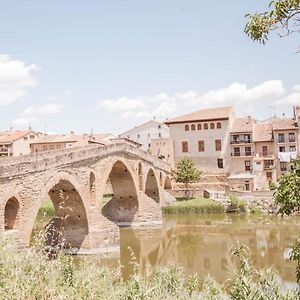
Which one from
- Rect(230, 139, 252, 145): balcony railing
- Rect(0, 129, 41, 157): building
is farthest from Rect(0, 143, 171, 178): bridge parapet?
Rect(0, 129, 41, 157): building

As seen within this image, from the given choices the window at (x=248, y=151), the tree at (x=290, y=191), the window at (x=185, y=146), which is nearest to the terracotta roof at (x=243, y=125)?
the window at (x=248, y=151)

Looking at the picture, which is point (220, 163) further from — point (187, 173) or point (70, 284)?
point (70, 284)

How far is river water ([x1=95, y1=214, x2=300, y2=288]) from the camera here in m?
20.6

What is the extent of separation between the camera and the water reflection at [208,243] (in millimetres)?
20750

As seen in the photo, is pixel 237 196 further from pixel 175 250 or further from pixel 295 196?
pixel 295 196

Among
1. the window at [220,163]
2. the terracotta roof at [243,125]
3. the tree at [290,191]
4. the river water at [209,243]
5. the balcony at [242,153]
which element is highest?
the terracotta roof at [243,125]

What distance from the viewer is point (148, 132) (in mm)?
61250

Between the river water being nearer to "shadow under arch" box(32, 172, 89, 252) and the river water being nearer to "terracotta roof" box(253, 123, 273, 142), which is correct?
"shadow under arch" box(32, 172, 89, 252)

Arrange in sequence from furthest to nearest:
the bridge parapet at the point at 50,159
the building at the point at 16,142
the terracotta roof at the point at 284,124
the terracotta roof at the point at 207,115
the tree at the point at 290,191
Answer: the building at the point at 16,142 < the terracotta roof at the point at 207,115 < the terracotta roof at the point at 284,124 < the bridge parapet at the point at 50,159 < the tree at the point at 290,191

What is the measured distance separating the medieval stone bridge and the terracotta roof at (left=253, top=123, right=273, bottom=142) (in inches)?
613

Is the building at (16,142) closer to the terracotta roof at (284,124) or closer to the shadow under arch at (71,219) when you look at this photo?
the terracotta roof at (284,124)

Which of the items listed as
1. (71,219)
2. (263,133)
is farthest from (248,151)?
(71,219)

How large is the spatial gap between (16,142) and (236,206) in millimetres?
36721

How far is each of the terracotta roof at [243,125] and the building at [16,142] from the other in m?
31.3
